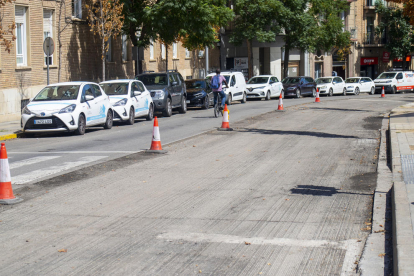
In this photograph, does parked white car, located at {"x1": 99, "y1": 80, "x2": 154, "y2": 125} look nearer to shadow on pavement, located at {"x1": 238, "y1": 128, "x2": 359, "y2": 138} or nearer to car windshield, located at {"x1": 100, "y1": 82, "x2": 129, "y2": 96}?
car windshield, located at {"x1": 100, "y1": 82, "x2": 129, "y2": 96}

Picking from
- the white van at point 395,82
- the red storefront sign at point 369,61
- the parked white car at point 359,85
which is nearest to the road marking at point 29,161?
the parked white car at point 359,85

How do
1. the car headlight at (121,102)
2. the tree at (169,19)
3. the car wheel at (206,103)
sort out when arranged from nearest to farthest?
the car headlight at (121,102) < the tree at (169,19) < the car wheel at (206,103)

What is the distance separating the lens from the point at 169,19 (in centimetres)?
2995

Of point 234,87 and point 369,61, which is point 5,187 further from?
point 369,61

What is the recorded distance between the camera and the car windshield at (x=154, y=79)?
25641 mm

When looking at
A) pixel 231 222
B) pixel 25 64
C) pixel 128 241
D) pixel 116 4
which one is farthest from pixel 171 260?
pixel 116 4

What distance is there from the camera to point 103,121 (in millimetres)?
19547

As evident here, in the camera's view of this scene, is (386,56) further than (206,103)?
Yes

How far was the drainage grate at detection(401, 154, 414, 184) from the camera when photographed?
29.9 ft

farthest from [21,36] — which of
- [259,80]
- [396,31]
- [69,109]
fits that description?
[396,31]

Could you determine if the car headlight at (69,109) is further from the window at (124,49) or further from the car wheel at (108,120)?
the window at (124,49)

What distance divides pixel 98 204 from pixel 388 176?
4.85m

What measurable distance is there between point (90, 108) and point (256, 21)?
28.4 m

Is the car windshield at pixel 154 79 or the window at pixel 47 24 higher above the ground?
the window at pixel 47 24
